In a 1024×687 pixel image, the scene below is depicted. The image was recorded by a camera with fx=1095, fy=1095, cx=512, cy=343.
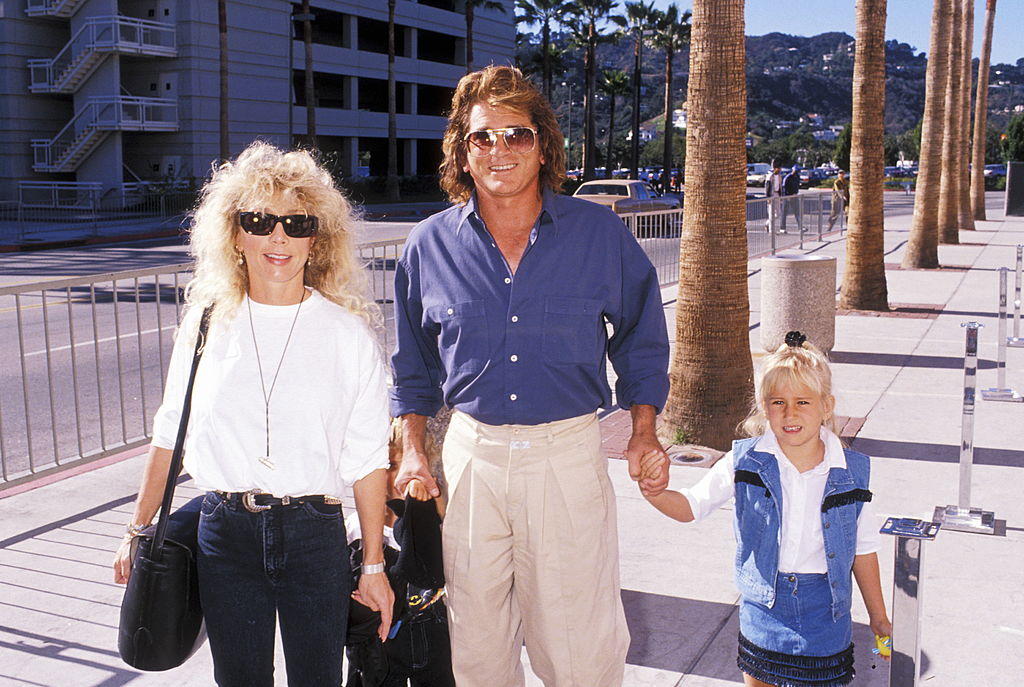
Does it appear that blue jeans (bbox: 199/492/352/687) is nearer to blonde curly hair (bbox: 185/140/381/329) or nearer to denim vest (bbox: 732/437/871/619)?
blonde curly hair (bbox: 185/140/381/329)

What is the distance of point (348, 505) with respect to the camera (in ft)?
21.7

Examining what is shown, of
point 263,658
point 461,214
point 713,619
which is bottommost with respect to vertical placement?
point 713,619

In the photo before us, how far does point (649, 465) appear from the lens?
3316 millimetres

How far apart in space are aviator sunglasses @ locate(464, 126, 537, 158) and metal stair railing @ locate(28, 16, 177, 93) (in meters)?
42.2

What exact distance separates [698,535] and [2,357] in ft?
27.6

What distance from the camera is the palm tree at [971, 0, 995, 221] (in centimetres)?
3475

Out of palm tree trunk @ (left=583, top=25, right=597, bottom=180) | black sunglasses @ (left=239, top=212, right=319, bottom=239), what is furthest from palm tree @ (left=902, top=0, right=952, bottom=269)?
palm tree trunk @ (left=583, top=25, right=597, bottom=180)

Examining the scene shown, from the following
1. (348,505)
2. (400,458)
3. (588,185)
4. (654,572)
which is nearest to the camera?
(400,458)

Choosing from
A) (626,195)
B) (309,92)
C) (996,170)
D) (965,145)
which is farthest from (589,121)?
(996,170)

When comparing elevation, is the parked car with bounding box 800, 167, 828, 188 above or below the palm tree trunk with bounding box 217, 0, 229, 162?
below

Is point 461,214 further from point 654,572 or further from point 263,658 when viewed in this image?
point 654,572

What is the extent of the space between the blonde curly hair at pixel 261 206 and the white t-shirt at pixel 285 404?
87mm

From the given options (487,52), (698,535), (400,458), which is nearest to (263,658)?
(400,458)

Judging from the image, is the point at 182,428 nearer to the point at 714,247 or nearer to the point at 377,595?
the point at 377,595
